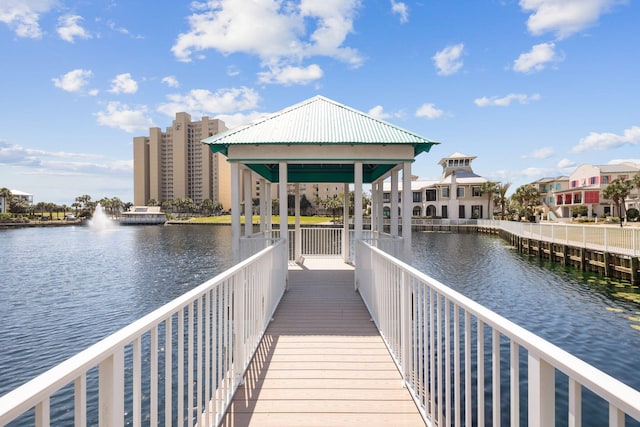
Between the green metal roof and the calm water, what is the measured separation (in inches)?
234

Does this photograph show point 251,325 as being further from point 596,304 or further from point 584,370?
point 596,304

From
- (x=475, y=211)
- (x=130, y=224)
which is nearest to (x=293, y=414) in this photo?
(x=475, y=211)

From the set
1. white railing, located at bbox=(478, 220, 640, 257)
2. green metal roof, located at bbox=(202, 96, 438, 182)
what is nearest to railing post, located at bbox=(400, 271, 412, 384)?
green metal roof, located at bbox=(202, 96, 438, 182)

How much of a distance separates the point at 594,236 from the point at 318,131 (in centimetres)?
1772

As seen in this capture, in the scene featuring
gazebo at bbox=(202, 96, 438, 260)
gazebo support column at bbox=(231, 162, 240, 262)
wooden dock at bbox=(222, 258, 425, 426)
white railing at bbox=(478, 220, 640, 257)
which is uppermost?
gazebo at bbox=(202, 96, 438, 260)

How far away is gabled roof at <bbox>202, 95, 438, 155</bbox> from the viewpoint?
314 inches

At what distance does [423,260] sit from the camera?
2264 centimetres

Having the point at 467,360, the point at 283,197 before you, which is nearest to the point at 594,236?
the point at 283,197

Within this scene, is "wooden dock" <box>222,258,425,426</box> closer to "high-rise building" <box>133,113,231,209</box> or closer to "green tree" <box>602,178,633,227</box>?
"green tree" <box>602,178,633,227</box>

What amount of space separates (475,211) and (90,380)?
56.4m

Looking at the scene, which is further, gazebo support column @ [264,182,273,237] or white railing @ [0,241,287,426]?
gazebo support column @ [264,182,273,237]

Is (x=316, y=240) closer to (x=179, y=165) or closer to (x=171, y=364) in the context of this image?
(x=171, y=364)

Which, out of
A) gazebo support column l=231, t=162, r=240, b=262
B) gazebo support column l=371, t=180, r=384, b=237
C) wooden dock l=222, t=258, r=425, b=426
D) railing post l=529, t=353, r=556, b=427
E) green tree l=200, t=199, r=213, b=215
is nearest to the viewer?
railing post l=529, t=353, r=556, b=427

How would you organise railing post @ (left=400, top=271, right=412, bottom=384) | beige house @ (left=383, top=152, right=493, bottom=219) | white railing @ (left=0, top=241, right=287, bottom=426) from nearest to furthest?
white railing @ (left=0, top=241, right=287, bottom=426)
railing post @ (left=400, top=271, right=412, bottom=384)
beige house @ (left=383, top=152, right=493, bottom=219)
